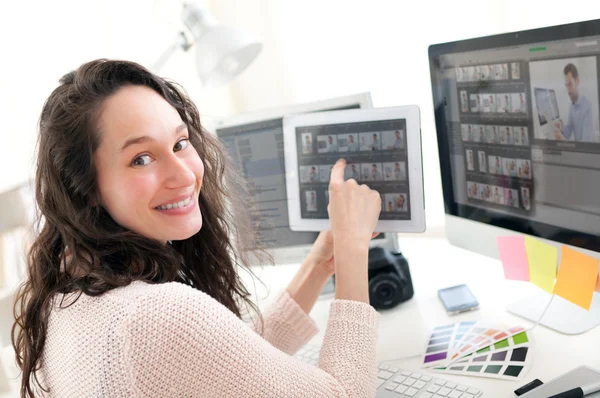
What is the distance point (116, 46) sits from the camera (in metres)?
2.21

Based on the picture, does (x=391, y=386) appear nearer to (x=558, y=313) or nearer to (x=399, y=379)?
(x=399, y=379)

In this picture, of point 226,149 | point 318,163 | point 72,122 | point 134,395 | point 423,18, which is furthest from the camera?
point 423,18

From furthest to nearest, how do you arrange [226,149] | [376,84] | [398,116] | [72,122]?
[376,84], [226,149], [398,116], [72,122]

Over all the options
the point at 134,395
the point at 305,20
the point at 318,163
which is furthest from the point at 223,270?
the point at 305,20

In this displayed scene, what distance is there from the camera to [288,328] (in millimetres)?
1202

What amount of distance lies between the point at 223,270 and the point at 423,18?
1372 mm

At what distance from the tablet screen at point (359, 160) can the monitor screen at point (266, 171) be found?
0.14m

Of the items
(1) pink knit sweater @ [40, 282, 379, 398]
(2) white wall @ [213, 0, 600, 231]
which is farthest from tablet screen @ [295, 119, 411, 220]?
(2) white wall @ [213, 0, 600, 231]

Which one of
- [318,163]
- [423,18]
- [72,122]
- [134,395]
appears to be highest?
[423,18]

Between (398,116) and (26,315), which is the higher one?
(398,116)

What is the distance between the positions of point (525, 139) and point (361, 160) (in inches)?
12.0

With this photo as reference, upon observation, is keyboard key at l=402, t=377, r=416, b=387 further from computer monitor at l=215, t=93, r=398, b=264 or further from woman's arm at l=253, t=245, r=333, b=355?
computer monitor at l=215, t=93, r=398, b=264

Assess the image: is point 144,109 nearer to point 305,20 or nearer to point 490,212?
point 490,212

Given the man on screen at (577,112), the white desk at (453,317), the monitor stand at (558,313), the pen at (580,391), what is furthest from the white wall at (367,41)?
the pen at (580,391)
